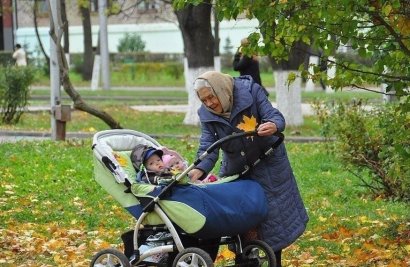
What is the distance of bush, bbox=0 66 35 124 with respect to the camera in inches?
781

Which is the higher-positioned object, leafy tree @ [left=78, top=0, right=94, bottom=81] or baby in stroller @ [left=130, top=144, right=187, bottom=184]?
baby in stroller @ [left=130, top=144, right=187, bottom=184]

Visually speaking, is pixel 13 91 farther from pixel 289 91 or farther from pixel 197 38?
pixel 289 91

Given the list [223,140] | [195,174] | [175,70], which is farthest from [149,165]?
[175,70]

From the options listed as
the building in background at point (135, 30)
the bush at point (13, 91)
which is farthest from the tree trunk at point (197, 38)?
the building in background at point (135, 30)

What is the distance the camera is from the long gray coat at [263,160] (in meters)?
6.43

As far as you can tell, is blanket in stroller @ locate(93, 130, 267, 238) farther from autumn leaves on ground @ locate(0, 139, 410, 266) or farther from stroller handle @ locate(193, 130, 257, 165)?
autumn leaves on ground @ locate(0, 139, 410, 266)

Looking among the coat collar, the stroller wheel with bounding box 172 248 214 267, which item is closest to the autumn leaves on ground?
the stroller wheel with bounding box 172 248 214 267

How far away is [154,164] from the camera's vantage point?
262 inches

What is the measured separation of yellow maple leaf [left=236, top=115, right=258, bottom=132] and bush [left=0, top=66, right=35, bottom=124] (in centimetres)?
1385

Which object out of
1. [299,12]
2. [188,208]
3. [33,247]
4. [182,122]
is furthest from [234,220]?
[182,122]

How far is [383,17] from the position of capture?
23.3 ft

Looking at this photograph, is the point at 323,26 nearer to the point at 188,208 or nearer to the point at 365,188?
the point at 188,208

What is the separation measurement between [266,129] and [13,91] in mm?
14380

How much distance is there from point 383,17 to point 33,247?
3.36 meters
